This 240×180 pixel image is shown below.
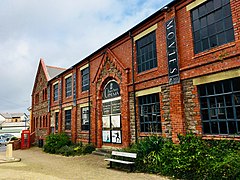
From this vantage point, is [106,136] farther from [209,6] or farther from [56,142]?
[209,6]

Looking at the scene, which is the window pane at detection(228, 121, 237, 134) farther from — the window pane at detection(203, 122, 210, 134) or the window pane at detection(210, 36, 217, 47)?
the window pane at detection(210, 36, 217, 47)

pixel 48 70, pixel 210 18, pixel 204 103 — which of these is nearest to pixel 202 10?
pixel 210 18

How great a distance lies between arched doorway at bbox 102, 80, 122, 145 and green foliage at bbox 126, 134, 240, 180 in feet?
12.6

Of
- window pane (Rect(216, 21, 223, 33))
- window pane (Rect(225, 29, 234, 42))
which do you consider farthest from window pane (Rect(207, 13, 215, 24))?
window pane (Rect(225, 29, 234, 42))

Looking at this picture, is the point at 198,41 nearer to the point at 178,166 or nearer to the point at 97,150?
the point at 178,166

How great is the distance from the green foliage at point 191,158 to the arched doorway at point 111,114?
3854mm

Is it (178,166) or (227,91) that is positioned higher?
(227,91)

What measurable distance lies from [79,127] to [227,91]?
1204cm

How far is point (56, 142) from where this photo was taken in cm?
1673

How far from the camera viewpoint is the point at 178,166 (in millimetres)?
7316

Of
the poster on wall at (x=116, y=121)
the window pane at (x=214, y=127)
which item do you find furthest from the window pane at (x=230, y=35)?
the poster on wall at (x=116, y=121)

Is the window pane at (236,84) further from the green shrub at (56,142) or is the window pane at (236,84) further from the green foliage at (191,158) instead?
the green shrub at (56,142)

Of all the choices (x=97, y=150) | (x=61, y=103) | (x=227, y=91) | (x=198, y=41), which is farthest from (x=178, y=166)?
(x=61, y=103)

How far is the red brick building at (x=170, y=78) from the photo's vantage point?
24.7 ft
